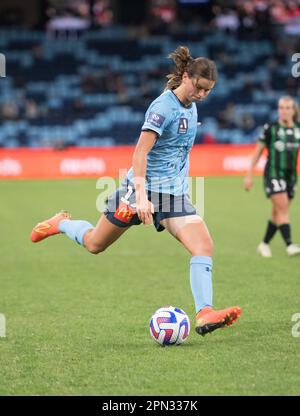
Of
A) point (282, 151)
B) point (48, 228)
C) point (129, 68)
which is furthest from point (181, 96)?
point (129, 68)

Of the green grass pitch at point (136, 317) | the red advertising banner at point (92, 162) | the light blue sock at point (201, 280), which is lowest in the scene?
the red advertising banner at point (92, 162)

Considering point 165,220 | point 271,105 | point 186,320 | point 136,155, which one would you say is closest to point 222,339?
point 186,320

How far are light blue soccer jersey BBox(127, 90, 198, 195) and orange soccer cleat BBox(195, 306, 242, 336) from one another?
1070 mm

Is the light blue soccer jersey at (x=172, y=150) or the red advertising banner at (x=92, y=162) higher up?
the light blue soccer jersey at (x=172, y=150)

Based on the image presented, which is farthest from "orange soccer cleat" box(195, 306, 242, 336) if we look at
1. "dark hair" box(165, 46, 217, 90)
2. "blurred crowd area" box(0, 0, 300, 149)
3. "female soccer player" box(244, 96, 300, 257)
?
"blurred crowd area" box(0, 0, 300, 149)

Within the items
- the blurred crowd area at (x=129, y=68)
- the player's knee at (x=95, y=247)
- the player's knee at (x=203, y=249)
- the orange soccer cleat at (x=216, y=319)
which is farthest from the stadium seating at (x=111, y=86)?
the orange soccer cleat at (x=216, y=319)

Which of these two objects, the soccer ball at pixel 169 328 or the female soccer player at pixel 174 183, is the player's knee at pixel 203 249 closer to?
the female soccer player at pixel 174 183

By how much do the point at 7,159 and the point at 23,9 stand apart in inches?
551

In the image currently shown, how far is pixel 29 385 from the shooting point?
562 centimetres

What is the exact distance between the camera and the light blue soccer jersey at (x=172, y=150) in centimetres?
686

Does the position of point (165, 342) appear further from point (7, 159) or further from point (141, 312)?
point (7, 159)

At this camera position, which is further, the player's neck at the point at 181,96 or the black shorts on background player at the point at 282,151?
the black shorts on background player at the point at 282,151

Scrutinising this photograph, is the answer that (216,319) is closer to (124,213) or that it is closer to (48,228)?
(124,213)

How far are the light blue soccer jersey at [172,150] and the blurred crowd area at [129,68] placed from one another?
22122 millimetres
